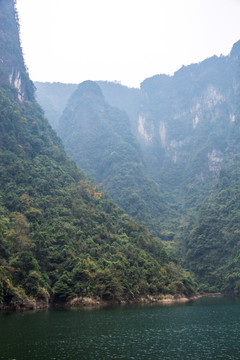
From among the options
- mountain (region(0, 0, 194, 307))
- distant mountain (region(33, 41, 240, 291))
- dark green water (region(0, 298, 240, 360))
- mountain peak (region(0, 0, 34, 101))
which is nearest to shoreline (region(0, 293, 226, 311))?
mountain (region(0, 0, 194, 307))

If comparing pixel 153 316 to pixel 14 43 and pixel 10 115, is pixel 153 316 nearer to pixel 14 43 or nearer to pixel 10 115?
pixel 10 115

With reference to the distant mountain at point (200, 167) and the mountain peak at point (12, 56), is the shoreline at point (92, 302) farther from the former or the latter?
the mountain peak at point (12, 56)


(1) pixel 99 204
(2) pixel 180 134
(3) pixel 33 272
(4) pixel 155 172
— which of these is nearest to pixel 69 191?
(1) pixel 99 204

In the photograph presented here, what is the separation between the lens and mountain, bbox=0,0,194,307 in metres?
47.7

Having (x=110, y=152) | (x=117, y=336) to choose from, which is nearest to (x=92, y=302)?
(x=117, y=336)

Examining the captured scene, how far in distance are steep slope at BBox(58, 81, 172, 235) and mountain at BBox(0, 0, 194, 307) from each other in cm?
3539

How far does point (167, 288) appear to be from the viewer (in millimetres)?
61469

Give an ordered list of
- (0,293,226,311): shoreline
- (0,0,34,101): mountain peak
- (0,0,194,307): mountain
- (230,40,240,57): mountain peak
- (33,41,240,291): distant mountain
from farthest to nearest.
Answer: (230,40,240,57): mountain peak < (0,0,34,101): mountain peak < (33,41,240,291): distant mountain < (0,0,194,307): mountain < (0,293,226,311): shoreline

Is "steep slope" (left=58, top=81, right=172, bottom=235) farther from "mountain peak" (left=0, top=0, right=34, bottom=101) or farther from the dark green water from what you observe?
the dark green water

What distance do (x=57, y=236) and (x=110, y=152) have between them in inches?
3770

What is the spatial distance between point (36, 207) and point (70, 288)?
18.5 metres

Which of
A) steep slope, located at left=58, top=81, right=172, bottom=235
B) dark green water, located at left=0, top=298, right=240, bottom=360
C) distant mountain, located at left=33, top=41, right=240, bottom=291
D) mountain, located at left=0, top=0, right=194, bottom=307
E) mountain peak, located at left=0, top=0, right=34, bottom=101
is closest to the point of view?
dark green water, located at left=0, top=298, right=240, bottom=360

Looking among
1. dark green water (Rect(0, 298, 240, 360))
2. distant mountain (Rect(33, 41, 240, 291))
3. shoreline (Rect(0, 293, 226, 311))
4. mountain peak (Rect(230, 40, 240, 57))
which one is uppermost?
mountain peak (Rect(230, 40, 240, 57))

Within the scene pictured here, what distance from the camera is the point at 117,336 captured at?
2869 cm
